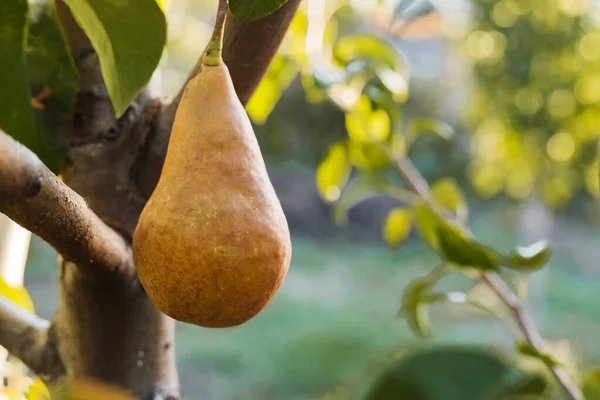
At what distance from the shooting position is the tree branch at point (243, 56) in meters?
0.33

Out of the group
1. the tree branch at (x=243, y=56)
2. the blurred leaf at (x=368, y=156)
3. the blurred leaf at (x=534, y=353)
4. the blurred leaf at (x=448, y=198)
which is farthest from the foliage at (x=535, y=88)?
the tree branch at (x=243, y=56)

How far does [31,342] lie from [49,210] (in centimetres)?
22

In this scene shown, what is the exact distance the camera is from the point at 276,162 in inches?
134

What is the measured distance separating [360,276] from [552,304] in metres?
0.83

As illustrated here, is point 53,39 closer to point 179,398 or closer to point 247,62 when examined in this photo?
point 247,62

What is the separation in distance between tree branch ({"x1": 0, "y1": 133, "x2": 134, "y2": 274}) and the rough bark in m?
0.02

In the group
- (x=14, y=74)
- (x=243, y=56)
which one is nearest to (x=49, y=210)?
(x=14, y=74)

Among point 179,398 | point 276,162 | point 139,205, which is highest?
point 139,205

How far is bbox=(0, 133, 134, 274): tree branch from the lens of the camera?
8.0 inches

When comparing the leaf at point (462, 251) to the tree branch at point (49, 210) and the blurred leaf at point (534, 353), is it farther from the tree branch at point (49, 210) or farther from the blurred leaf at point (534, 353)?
the tree branch at point (49, 210)

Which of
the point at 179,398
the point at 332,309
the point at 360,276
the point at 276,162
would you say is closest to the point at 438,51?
the point at 276,162

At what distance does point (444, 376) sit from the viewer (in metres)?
0.19

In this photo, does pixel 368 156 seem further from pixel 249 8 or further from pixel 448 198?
pixel 249 8

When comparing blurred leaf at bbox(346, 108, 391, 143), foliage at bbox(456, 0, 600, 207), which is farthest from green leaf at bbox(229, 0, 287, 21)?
foliage at bbox(456, 0, 600, 207)
